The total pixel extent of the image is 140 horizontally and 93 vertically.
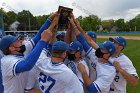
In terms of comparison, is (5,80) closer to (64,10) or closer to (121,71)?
(64,10)

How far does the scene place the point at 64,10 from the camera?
4.83 meters

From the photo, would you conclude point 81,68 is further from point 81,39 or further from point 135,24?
point 135,24

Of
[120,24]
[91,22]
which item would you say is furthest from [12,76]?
[120,24]

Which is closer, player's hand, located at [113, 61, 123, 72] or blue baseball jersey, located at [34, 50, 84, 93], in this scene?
blue baseball jersey, located at [34, 50, 84, 93]

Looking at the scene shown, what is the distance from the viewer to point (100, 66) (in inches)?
197

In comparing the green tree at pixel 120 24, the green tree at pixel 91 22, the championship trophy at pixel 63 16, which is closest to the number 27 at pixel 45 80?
the championship trophy at pixel 63 16

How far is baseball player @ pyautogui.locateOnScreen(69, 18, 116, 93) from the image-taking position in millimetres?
4859

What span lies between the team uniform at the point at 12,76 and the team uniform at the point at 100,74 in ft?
3.25

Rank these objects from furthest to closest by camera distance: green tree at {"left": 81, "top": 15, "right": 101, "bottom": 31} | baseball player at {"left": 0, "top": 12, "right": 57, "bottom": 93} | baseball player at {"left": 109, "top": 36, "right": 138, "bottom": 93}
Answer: green tree at {"left": 81, "top": 15, "right": 101, "bottom": 31} → baseball player at {"left": 109, "top": 36, "right": 138, "bottom": 93} → baseball player at {"left": 0, "top": 12, "right": 57, "bottom": 93}

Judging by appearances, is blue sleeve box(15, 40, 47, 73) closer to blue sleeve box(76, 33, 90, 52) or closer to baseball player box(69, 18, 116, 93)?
baseball player box(69, 18, 116, 93)

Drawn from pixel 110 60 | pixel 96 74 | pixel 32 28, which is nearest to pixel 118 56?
pixel 110 60

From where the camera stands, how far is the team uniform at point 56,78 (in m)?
4.23

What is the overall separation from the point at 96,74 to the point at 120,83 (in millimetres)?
606

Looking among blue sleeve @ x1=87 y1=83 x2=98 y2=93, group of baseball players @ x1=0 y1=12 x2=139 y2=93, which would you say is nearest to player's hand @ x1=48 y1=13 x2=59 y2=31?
group of baseball players @ x1=0 y1=12 x2=139 y2=93
